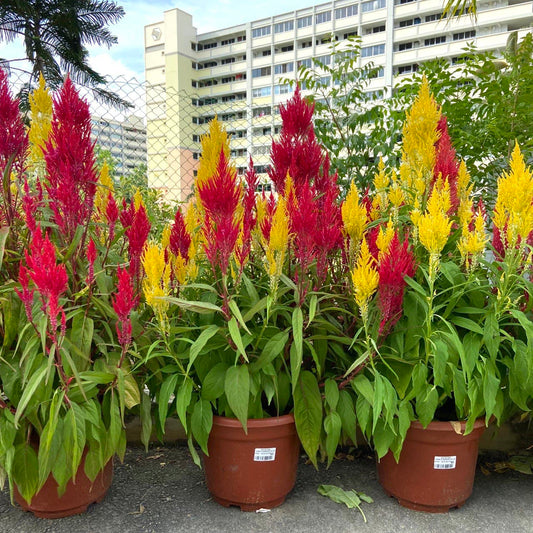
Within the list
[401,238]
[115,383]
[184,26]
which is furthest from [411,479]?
[184,26]

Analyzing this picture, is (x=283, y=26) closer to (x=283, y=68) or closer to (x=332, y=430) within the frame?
(x=283, y=68)

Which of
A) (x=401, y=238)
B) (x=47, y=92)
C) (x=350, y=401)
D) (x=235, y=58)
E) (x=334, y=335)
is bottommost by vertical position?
(x=350, y=401)

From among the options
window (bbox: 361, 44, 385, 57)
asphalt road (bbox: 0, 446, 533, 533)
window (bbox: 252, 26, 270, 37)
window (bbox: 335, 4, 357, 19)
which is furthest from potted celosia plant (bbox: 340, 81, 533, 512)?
window (bbox: 252, 26, 270, 37)

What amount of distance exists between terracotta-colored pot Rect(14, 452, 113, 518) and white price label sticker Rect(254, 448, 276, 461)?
0.54 meters

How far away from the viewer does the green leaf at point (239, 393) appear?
1.64m

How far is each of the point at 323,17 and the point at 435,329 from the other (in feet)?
160

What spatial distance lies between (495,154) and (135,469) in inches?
121

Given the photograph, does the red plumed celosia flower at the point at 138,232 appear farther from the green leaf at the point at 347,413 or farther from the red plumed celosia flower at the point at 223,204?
the green leaf at the point at 347,413

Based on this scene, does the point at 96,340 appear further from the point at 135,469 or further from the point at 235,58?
the point at 235,58

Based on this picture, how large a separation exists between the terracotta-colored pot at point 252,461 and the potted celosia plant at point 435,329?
0.32 m

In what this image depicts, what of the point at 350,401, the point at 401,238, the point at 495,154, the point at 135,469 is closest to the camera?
the point at 350,401

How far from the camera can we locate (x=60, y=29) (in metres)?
12.5

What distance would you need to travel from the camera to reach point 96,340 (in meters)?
1.73

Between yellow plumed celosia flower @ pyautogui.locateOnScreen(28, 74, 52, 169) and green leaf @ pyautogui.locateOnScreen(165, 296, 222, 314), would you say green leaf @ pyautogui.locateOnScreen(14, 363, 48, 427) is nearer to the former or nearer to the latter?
green leaf @ pyautogui.locateOnScreen(165, 296, 222, 314)
